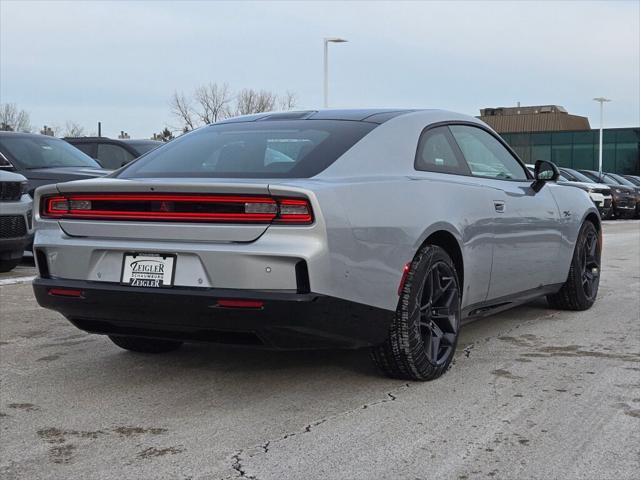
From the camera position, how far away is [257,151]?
4637 millimetres

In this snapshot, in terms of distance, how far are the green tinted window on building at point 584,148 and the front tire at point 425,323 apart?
50.4 metres

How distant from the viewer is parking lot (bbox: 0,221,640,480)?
3398 millimetres

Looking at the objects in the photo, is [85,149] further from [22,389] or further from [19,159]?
[22,389]

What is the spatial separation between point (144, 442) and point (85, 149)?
1196 cm

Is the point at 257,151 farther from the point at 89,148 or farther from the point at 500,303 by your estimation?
the point at 89,148

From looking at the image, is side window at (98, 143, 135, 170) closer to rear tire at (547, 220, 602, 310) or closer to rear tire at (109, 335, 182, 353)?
rear tire at (547, 220, 602, 310)

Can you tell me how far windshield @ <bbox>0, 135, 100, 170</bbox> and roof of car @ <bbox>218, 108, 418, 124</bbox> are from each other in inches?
253

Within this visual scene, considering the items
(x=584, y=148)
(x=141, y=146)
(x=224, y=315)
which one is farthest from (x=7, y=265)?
(x=584, y=148)

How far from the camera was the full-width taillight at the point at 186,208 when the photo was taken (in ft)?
12.8

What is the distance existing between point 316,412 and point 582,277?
3.54 metres

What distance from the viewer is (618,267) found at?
10.5 m

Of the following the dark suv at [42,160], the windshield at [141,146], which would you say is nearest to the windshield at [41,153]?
the dark suv at [42,160]

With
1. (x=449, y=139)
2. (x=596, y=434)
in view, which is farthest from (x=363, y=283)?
(x=449, y=139)

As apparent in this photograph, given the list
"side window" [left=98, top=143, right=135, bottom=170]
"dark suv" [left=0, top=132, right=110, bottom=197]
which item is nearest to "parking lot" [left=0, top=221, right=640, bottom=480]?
"dark suv" [left=0, top=132, right=110, bottom=197]
